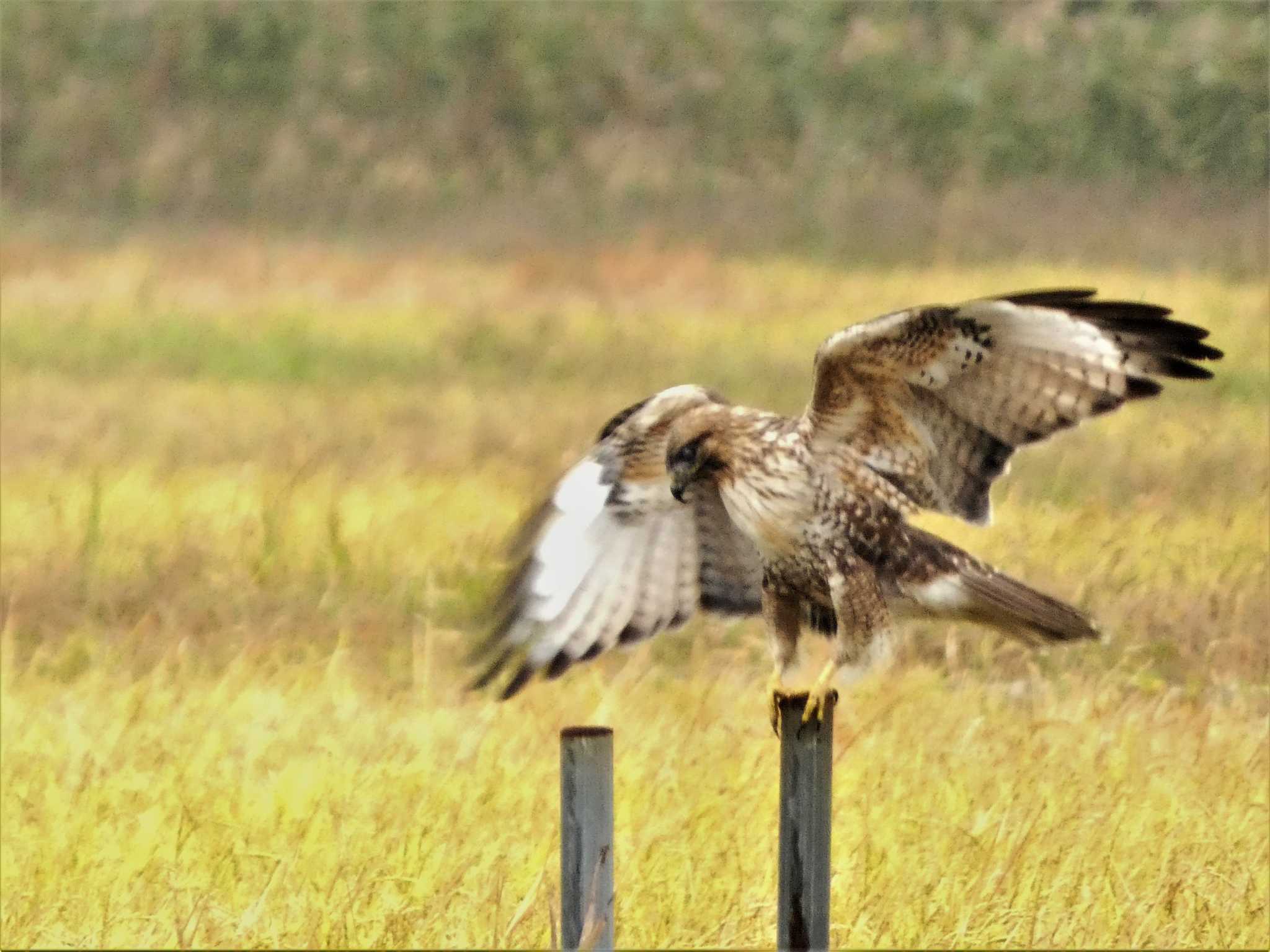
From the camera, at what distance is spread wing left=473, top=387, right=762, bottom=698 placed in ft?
13.4

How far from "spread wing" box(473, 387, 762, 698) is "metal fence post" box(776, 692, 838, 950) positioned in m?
0.81

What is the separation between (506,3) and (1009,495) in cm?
1639

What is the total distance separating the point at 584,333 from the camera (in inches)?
509

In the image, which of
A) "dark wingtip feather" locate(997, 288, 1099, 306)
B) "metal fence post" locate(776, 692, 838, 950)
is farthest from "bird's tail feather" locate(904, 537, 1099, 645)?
"metal fence post" locate(776, 692, 838, 950)

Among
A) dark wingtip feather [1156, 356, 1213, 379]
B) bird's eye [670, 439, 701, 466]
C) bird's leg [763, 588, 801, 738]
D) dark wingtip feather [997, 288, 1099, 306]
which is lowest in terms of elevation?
bird's leg [763, 588, 801, 738]

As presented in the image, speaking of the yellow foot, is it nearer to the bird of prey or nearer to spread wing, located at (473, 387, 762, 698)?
the bird of prey

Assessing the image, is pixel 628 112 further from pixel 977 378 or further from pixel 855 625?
pixel 855 625

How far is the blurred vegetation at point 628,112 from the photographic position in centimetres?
1902

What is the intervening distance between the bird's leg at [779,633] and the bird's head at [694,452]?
25cm

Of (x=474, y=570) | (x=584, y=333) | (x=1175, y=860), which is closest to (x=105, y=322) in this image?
(x=584, y=333)

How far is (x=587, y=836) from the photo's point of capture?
3.19 m

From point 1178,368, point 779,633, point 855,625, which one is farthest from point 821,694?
point 1178,368

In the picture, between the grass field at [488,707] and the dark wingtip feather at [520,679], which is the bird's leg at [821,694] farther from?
the grass field at [488,707]

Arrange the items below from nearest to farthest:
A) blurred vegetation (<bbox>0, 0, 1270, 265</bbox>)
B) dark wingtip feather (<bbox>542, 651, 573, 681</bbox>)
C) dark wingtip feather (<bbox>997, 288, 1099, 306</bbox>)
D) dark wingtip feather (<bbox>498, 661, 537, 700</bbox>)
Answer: dark wingtip feather (<bbox>997, 288, 1099, 306</bbox>), dark wingtip feather (<bbox>498, 661, 537, 700</bbox>), dark wingtip feather (<bbox>542, 651, 573, 681</bbox>), blurred vegetation (<bbox>0, 0, 1270, 265</bbox>)
